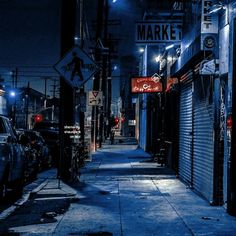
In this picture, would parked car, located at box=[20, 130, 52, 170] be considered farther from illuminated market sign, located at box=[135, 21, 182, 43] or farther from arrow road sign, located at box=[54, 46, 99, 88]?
arrow road sign, located at box=[54, 46, 99, 88]

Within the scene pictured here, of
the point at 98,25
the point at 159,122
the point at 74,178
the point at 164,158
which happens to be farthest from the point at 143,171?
the point at 98,25

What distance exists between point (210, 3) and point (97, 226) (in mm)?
5426

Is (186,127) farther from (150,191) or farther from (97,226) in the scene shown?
(97,226)

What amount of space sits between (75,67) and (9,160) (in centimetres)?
335

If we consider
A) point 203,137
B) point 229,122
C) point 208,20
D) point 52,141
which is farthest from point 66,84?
point 52,141

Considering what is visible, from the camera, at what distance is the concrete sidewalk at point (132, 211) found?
8969 mm

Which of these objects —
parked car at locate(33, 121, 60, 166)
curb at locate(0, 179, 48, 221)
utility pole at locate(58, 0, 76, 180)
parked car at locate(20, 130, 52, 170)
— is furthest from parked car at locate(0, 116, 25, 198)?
parked car at locate(33, 121, 60, 166)

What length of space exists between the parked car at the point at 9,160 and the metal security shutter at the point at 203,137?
4.55 meters

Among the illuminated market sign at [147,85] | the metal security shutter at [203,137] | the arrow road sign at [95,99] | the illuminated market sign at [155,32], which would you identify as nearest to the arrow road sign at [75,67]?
the metal security shutter at [203,137]

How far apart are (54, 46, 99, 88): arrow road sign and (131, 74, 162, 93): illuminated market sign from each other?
1174cm

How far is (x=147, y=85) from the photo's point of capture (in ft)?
85.1

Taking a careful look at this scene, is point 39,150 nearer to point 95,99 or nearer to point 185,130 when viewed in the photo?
point 185,130

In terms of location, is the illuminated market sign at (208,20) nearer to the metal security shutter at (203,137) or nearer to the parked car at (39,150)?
the metal security shutter at (203,137)

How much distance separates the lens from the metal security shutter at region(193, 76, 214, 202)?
12.1 metres
